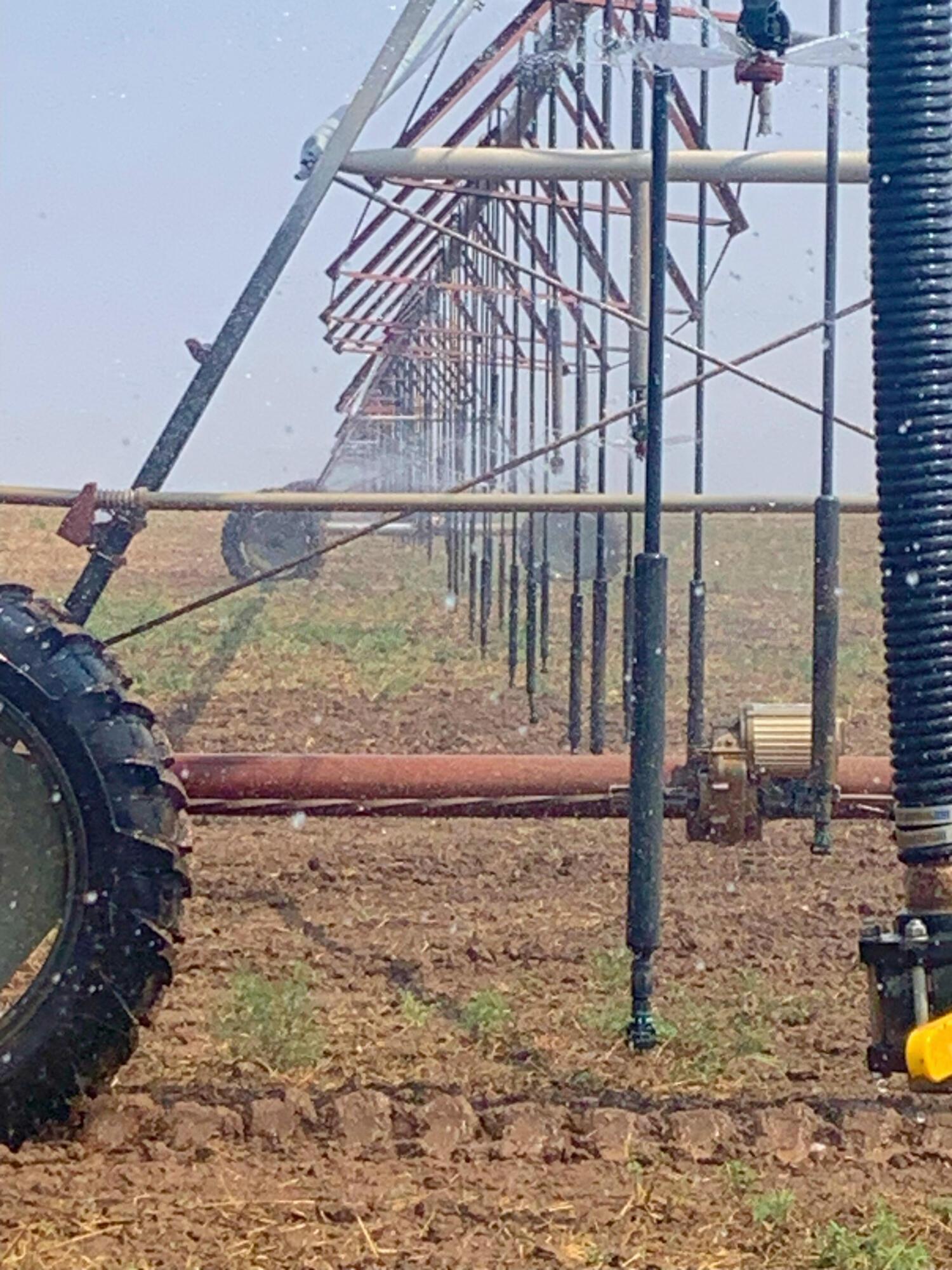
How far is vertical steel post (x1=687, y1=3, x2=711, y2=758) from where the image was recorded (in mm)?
6344

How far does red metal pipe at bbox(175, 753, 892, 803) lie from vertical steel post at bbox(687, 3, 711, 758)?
1699mm

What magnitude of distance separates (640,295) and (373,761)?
3.17 m

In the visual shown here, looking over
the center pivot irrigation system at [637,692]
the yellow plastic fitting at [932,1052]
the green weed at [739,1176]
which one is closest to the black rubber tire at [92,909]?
the center pivot irrigation system at [637,692]

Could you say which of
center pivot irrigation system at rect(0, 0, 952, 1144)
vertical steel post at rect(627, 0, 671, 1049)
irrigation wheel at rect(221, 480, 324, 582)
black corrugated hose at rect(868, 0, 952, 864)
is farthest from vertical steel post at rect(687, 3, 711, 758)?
irrigation wheel at rect(221, 480, 324, 582)

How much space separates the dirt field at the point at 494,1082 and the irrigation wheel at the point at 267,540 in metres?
13.8

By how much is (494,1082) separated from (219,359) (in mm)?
1649

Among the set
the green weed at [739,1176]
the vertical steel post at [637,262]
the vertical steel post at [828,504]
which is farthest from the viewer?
the vertical steel post at [637,262]

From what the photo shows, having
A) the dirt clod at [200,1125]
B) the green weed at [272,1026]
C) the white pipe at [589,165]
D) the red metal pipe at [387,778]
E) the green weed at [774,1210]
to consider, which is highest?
the white pipe at [589,165]

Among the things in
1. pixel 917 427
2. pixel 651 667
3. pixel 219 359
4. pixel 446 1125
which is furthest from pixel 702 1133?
pixel 219 359

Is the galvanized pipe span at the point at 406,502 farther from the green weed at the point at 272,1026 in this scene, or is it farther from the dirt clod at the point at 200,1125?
the dirt clod at the point at 200,1125

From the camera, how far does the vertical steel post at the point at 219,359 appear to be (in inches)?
152

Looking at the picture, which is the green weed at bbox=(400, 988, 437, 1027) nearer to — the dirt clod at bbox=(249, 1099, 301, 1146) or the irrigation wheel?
the dirt clod at bbox=(249, 1099, 301, 1146)

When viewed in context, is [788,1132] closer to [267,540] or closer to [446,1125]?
[446,1125]

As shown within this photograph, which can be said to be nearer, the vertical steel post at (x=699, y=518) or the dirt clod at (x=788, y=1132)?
the dirt clod at (x=788, y=1132)
